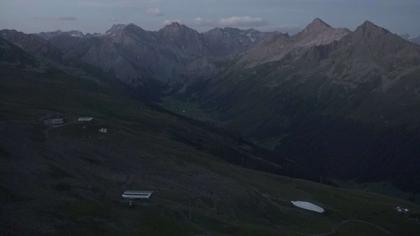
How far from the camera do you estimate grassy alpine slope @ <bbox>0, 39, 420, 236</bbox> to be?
96.4 metres

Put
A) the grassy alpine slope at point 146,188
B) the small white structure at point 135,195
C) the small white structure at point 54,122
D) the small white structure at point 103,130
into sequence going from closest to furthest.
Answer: the grassy alpine slope at point 146,188
the small white structure at point 135,195
the small white structure at point 103,130
the small white structure at point 54,122

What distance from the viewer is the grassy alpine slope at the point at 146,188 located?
96375 millimetres

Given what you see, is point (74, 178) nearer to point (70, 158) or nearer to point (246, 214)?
point (70, 158)

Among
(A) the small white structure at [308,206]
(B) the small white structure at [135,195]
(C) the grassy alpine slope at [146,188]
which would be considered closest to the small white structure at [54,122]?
(C) the grassy alpine slope at [146,188]

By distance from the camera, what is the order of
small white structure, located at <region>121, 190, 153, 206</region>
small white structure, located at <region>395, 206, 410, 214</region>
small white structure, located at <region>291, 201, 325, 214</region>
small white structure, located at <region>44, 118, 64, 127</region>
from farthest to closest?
small white structure, located at <region>44, 118, 64, 127</region>
small white structure, located at <region>395, 206, 410, 214</region>
small white structure, located at <region>291, 201, 325, 214</region>
small white structure, located at <region>121, 190, 153, 206</region>

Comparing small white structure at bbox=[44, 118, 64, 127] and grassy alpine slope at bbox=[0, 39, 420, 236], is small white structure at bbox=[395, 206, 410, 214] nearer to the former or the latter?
grassy alpine slope at bbox=[0, 39, 420, 236]

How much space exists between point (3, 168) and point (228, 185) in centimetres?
5543

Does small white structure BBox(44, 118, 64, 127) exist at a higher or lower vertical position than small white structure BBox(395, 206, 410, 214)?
higher

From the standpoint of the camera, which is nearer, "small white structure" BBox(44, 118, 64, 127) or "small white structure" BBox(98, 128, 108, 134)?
"small white structure" BBox(98, 128, 108, 134)

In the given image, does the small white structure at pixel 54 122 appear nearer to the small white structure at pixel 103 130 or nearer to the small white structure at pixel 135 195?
the small white structure at pixel 103 130

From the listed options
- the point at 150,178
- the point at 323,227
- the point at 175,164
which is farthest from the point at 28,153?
the point at 323,227

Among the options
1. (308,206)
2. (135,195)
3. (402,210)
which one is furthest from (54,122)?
(402,210)

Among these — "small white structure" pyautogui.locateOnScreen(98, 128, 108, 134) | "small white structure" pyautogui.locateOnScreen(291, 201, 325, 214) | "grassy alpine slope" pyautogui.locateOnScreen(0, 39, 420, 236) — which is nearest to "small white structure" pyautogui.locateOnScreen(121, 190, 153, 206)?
"grassy alpine slope" pyautogui.locateOnScreen(0, 39, 420, 236)

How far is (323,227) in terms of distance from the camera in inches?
5335
